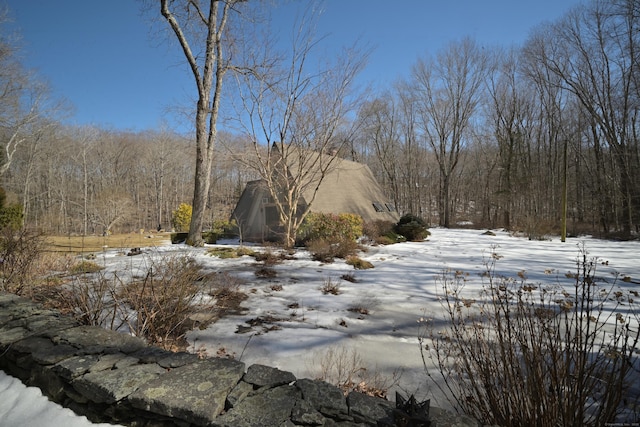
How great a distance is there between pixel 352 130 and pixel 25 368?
940 centimetres

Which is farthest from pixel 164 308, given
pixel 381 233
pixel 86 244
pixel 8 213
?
pixel 8 213

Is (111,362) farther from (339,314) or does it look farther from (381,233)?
(381,233)

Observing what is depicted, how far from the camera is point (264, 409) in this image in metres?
1.62

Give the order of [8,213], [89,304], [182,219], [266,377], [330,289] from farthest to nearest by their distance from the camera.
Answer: [182,219] < [8,213] < [330,289] < [89,304] < [266,377]

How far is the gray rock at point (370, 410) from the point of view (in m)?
1.54

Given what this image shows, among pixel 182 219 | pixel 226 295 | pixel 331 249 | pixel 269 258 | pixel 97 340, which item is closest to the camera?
pixel 97 340

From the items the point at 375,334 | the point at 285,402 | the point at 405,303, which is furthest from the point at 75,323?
the point at 405,303

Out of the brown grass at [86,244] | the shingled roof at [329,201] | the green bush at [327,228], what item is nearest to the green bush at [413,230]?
the shingled roof at [329,201]

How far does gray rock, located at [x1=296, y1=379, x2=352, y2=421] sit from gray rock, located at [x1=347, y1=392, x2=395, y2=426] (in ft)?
0.14

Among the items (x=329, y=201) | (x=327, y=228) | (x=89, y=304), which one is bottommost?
(x=89, y=304)

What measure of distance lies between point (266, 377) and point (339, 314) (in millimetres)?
2314

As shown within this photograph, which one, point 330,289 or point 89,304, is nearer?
point 89,304

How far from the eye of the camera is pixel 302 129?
31.3ft

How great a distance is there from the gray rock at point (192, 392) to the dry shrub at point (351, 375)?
3.11ft
